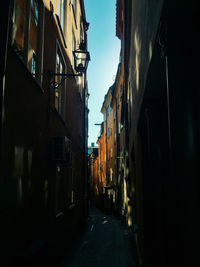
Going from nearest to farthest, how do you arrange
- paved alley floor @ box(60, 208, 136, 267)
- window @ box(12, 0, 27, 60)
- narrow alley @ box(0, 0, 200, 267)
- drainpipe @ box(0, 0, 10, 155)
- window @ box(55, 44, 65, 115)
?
narrow alley @ box(0, 0, 200, 267) → drainpipe @ box(0, 0, 10, 155) → window @ box(12, 0, 27, 60) → paved alley floor @ box(60, 208, 136, 267) → window @ box(55, 44, 65, 115)

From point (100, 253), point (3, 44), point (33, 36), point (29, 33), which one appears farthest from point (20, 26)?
point (100, 253)

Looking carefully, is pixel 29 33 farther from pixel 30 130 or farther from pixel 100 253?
pixel 100 253

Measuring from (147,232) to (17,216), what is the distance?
7.77ft

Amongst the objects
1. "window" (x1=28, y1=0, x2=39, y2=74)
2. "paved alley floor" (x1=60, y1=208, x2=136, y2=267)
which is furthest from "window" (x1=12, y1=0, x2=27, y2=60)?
"paved alley floor" (x1=60, y1=208, x2=136, y2=267)

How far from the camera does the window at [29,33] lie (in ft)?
15.4

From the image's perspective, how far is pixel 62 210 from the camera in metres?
8.54

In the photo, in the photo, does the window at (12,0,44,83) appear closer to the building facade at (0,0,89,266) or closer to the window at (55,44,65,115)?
the building facade at (0,0,89,266)

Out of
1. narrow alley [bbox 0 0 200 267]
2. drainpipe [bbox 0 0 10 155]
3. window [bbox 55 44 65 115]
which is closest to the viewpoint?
narrow alley [bbox 0 0 200 267]

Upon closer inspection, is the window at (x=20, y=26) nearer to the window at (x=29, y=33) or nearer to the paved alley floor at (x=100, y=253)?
the window at (x=29, y=33)

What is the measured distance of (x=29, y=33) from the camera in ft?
17.0

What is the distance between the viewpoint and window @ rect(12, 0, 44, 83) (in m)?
4.68

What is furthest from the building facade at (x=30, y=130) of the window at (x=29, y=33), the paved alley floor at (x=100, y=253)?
the paved alley floor at (x=100, y=253)

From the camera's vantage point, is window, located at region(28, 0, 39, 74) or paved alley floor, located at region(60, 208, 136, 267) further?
paved alley floor, located at region(60, 208, 136, 267)

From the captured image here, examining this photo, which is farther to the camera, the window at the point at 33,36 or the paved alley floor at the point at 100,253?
the paved alley floor at the point at 100,253
